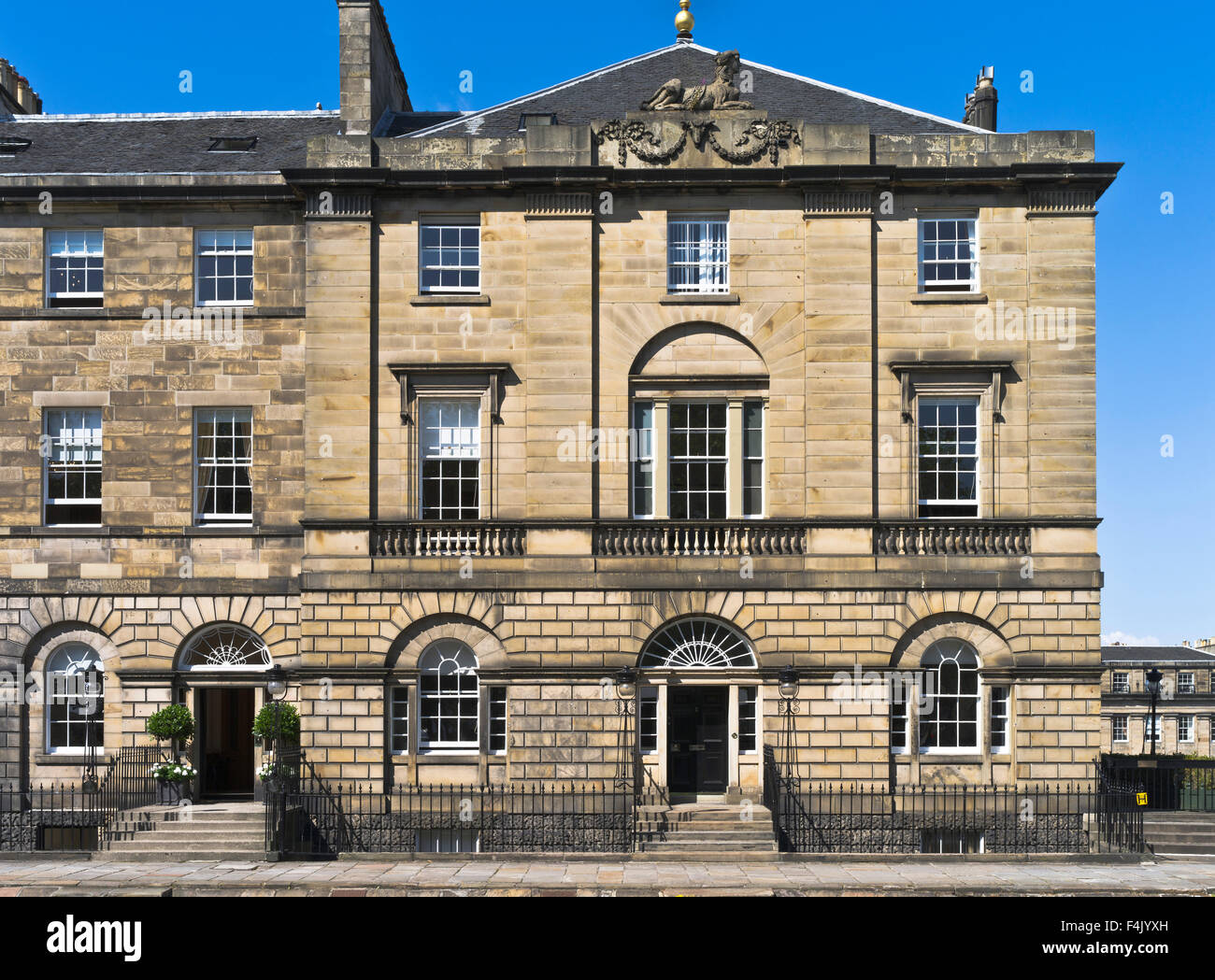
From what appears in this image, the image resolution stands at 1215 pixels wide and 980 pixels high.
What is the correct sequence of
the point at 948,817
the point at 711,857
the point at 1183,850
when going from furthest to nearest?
the point at 948,817 < the point at 1183,850 < the point at 711,857

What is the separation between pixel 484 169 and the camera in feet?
73.2

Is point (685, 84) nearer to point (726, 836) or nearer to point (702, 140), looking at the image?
point (702, 140)

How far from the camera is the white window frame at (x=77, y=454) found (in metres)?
23.3

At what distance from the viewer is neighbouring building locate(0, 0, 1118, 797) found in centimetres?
2169

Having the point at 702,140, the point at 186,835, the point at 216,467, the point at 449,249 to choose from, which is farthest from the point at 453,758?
the point at 702,140

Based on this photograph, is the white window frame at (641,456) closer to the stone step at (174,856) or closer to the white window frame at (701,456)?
the white window frame at (701,456)

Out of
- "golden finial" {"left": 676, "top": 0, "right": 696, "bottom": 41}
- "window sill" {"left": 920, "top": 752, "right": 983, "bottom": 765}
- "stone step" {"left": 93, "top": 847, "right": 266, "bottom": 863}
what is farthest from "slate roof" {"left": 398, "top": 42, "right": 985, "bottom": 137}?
"stone step" {"left": 93, "top": 847, "right": 266, "bottom": 863}

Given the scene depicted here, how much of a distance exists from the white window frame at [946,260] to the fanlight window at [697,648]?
8075 millimetres

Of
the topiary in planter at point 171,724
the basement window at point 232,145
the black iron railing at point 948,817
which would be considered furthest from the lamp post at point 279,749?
the basement window at point 232,145

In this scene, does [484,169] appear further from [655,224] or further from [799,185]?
[799,185]

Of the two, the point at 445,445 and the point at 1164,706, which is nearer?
the point at 445,445

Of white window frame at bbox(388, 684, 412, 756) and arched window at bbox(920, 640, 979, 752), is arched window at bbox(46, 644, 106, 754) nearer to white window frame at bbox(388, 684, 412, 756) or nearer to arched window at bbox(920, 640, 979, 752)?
white window frame at bbox(388, 684, 412, 756)

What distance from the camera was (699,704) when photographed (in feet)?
72.4

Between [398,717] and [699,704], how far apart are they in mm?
5974
